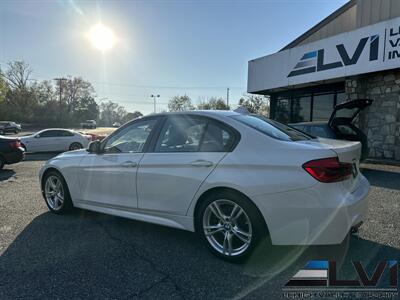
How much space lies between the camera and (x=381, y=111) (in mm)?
12258

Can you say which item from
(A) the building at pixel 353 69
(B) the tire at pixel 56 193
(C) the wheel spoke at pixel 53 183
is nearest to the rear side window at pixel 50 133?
(A) the building at pixel 353 69

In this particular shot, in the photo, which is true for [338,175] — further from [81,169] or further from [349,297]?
[81,169]

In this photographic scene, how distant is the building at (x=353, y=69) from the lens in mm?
11592

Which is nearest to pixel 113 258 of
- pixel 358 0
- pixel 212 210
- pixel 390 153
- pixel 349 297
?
pixel 212 210

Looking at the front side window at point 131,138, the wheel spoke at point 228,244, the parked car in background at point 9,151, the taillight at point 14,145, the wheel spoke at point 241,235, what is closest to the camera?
the wheel spoke at point 241,235

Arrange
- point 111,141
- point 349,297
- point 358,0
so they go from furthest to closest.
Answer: point 358,0 < point 111,141 < point 349,297

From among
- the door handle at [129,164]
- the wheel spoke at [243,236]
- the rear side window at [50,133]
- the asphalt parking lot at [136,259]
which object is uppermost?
the rear side window at [50,133]

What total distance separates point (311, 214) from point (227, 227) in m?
0.88

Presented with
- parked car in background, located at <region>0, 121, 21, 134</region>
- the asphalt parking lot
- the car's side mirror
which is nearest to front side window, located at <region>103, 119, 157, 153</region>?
the car's side mirror

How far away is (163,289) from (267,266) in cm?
108

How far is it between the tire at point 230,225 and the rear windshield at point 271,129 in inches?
31.2

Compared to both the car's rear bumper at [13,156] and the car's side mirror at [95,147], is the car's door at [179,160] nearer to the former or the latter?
the car's side mirror at [95,147]

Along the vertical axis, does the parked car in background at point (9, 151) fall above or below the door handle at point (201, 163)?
below

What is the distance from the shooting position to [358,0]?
43.5 feet
